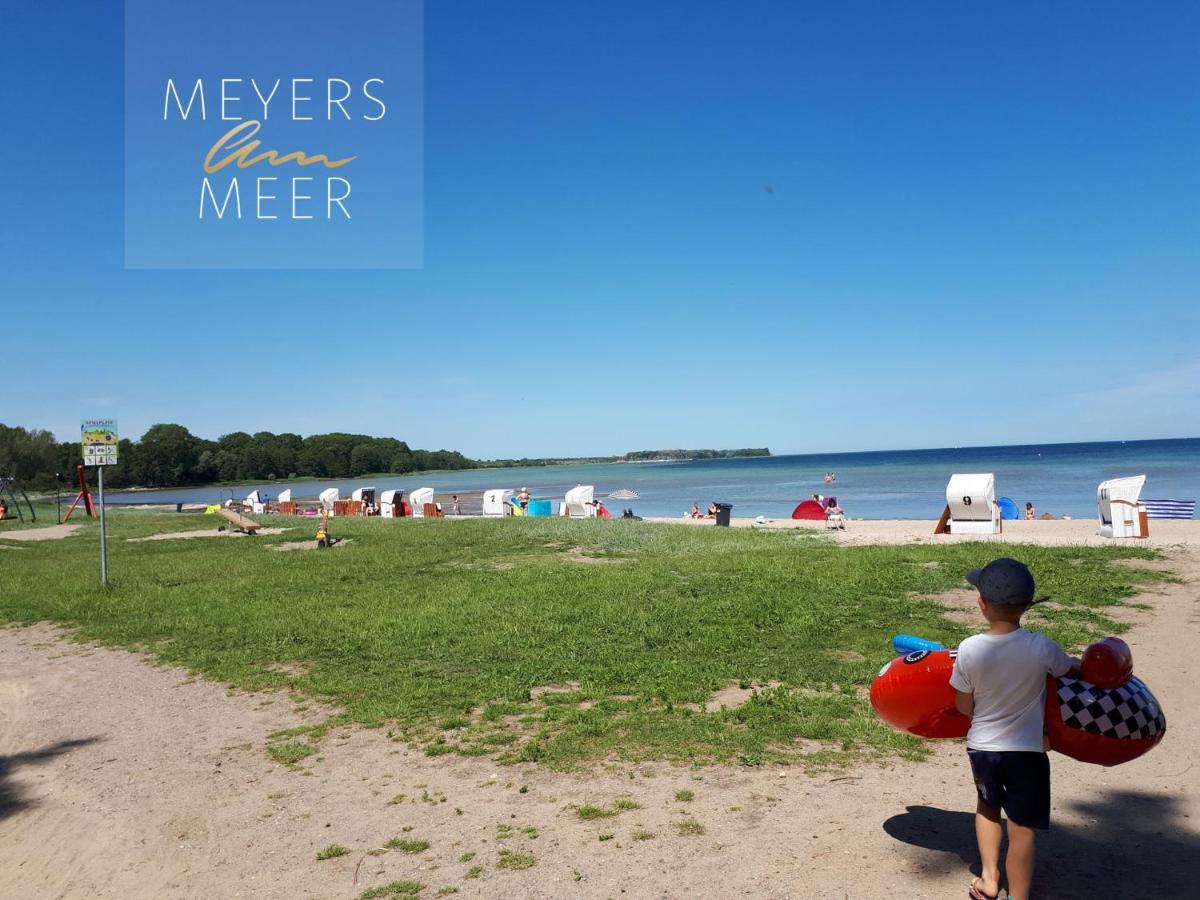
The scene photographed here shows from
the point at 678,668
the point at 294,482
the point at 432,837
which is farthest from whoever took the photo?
the point at 294,482

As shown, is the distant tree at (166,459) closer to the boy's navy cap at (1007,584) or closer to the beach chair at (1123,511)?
the beach chair at (1123,511)

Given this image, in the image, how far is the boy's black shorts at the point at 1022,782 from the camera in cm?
368

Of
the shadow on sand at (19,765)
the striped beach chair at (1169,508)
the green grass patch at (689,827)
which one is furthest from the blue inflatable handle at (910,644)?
the striped beach chair at (1169,508)

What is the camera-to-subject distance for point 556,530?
87.1ft

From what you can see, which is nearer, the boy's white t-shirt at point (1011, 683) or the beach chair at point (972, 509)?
the boy's white t-shirt at point (1011, 683)

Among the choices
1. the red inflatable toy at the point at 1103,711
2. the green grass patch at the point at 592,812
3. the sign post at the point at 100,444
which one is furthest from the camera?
the sign post at the point at 100,444

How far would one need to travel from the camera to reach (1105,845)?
15.1 feet

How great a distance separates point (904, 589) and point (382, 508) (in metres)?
38.4

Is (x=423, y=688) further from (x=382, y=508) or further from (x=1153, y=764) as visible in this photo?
(x=382, y=508)

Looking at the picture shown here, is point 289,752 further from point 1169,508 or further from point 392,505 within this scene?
point 392,505

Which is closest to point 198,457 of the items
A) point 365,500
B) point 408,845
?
point 365,500

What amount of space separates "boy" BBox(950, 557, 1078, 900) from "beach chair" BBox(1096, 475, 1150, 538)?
20.0 metres

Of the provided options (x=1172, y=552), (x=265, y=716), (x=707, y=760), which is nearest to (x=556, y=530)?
(x=1172, y=552)

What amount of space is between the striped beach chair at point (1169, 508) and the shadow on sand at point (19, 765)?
28424 millimetres
